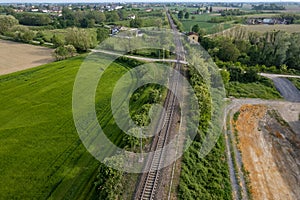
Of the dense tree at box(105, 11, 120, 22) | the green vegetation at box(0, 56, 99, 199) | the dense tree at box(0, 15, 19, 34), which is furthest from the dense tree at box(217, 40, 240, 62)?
the dense tree at box(105, 11, 120, 22)

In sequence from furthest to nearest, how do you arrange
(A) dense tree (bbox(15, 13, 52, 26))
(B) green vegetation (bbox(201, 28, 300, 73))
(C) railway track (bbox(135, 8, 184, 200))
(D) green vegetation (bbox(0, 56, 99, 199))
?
(A) dense tree (bbox(15, 13, 52, 26)) → (B) green vegetation (bbox(201, 28, 300, 73)) → (D) green vegetation (bbox(0, 56, 99, 199)) → (C) railway track (bbox(135, 8, 184, 200))

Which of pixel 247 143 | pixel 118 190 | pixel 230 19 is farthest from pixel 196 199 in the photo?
pixel 230 19

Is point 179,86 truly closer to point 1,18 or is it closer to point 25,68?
point 25,68

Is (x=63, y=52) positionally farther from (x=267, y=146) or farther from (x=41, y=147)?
(x=267, y=146)

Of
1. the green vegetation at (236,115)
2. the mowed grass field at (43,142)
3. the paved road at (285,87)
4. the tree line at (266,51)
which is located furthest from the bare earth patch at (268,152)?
the tree line at (266,51)

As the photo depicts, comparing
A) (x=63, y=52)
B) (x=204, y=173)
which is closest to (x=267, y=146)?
(x=204, y=173)

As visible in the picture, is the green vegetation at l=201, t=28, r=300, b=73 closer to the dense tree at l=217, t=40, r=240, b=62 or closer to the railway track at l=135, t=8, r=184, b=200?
the dense tree at l=217, t=40, r=240, b=62
